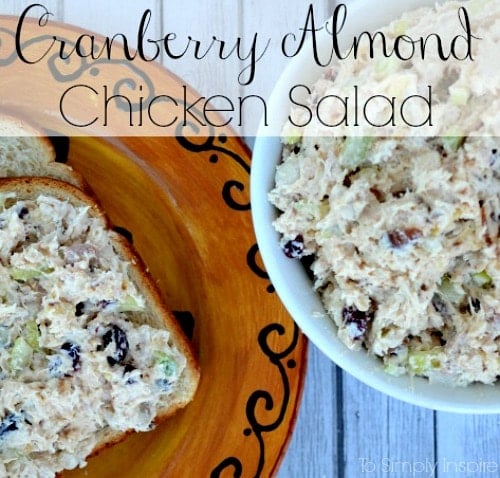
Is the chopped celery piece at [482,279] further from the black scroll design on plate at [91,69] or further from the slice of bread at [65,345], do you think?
the black scroll design on plate at [91,69]

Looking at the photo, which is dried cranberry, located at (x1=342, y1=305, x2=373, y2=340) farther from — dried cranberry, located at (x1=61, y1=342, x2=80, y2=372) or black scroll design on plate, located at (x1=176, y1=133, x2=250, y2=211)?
dried cranberry, located at (x1=61, y1=342, x2=80, y2=372)

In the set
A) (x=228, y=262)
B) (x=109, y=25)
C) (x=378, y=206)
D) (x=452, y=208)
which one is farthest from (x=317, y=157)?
(x=109, y=25)

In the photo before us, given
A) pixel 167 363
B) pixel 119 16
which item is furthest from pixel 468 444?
pixel 119 16

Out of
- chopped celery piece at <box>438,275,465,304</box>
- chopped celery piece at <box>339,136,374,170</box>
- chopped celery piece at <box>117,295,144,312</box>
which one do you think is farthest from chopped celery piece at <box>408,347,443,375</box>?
chopped celery piece at <box>117,295,144,312</box>

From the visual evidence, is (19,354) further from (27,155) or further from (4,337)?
(27,155)

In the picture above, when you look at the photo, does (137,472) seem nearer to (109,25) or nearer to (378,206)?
(378,206)

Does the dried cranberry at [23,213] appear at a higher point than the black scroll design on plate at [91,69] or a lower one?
lower

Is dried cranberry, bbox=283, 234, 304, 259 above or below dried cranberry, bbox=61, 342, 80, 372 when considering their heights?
above

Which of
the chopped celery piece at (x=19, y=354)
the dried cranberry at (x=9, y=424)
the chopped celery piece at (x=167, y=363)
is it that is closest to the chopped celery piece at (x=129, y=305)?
the chopped celery piece at (x=167, y=363)
